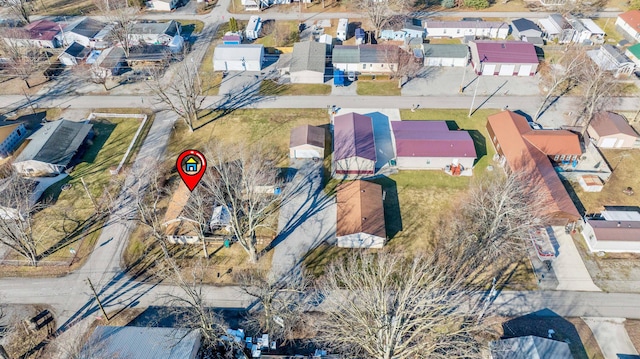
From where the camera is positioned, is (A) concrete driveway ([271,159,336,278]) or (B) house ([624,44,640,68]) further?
(B) house ([624,44,640,68])

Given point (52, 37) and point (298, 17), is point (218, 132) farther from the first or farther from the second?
point (52, 37)

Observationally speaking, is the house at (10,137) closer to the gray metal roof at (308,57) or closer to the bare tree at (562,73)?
the gray metal roof at (308,57)

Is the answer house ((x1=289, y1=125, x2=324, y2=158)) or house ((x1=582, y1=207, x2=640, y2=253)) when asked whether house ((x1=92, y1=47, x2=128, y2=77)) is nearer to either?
house ((x1=289, y1=125, x2=324, y2=158))

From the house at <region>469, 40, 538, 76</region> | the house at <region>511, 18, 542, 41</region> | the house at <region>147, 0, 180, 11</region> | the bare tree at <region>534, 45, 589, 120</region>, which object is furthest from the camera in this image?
the house at <region>147, 0, 180, 11</region>

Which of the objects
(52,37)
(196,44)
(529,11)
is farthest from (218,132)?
(529,11)

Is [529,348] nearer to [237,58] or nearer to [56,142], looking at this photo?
[56,142]

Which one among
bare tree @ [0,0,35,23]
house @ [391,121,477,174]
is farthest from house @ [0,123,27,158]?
house @ [391,121,477,174]
